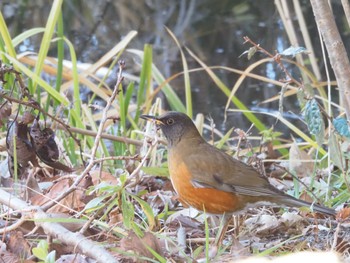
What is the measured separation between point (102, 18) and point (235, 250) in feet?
23.0

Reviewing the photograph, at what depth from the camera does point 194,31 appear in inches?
376

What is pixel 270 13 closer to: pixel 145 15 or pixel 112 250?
pixel 145 15

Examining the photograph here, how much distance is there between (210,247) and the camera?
3.37 m

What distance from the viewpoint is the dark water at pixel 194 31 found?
308 inches

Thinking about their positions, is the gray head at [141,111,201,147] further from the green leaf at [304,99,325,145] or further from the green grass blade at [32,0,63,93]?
the green grass blade at [32,0,63,93]

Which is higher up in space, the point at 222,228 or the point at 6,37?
the point at 6,37

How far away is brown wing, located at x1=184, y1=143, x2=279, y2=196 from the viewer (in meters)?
3.79

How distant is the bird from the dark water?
10.1 feet

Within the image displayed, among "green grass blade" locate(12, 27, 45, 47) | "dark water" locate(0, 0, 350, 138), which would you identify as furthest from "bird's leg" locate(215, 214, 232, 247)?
"dark water" locate(0, 0, 350, 138)

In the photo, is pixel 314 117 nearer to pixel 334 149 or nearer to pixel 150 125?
pixel 334 149

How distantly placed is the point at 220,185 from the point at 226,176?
53 millimetres

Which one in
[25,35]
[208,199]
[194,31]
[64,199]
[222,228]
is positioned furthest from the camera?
[194,31]

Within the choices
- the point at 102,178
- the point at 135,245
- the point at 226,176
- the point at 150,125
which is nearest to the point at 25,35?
the point at 150,125

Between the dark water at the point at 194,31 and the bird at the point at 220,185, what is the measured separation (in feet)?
10.1
